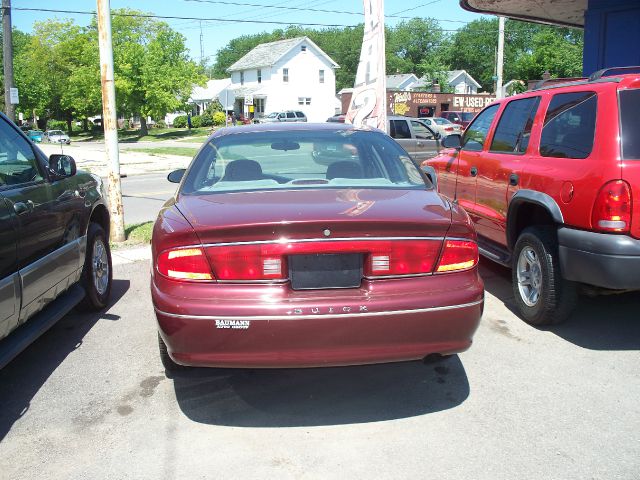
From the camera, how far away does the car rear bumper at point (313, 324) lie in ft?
9.84

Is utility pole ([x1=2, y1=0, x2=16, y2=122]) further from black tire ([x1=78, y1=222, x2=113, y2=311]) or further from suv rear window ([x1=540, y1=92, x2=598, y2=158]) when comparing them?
suv rear window ([x1=540, y1=92, x2=598, y2=158])

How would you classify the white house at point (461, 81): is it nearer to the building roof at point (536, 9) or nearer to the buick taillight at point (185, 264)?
the building roof at point (536, 9)

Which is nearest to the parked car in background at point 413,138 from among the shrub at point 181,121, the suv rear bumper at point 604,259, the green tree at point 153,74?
the suv rear bumper at point 604,259

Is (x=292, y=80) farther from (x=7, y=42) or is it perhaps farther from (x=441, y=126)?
(x=7, y=42)

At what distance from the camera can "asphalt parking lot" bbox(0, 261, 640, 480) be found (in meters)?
3.04

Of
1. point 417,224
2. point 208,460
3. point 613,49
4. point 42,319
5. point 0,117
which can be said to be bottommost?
point 208,460

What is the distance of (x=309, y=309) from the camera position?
2996 millimetres

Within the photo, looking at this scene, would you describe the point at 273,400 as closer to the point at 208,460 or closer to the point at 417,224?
the point at 208,460

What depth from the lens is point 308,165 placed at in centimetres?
503

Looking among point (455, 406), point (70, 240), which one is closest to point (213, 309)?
point (455, 406)

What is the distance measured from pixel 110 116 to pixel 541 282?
5831 millimetres

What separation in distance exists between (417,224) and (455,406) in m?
1.20

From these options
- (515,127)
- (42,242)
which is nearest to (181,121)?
(515,127)

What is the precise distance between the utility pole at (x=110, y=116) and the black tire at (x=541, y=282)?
5.05 m
